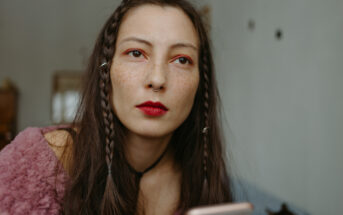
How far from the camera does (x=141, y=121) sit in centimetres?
82

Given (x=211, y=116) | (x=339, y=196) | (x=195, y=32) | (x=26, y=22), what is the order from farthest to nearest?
1. (x=26, y=22)
2. (x=339, y=196)
3. (x=211, y=116)
4. (x=195, y=32)

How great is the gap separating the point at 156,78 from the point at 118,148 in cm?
27

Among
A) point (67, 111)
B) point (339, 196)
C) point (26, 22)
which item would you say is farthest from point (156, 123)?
point (26, 22)

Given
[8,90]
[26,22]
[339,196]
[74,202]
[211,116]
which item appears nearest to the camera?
[74,202]

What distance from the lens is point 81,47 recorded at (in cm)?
479

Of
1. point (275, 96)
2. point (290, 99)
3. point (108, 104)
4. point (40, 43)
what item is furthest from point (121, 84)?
point (40, 43)

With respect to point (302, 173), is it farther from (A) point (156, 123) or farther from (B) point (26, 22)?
(B) point (26, 22)

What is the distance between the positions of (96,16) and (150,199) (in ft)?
14.2

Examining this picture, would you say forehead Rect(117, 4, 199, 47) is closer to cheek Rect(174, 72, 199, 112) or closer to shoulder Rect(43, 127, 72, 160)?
cheek Rect(174, 72, 199, 112)

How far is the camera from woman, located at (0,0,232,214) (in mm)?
814

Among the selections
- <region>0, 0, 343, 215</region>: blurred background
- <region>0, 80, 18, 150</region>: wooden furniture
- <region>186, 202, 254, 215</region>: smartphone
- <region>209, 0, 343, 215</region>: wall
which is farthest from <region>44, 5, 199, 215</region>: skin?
<region>0, 80, 18, 150</region>: wooden furniture

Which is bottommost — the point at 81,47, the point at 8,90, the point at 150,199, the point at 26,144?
the point at 150,199

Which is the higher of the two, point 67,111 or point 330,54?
point 330,54

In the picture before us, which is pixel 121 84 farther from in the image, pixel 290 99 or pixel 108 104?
pixel 290 99
